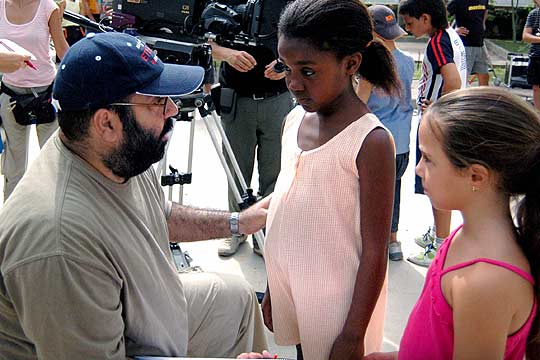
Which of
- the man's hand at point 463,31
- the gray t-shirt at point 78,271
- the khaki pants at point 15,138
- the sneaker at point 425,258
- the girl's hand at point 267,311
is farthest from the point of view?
the man's hand at point 463,31

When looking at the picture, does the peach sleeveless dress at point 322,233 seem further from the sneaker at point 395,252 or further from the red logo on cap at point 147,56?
the sneaker at point 395,252

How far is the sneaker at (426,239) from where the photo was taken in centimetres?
388

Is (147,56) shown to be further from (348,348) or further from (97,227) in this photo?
(348,348)

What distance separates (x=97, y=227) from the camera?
5.23 ft

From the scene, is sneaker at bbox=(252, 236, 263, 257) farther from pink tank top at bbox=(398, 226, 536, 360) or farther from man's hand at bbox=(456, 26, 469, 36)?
man's hand at bbox=(456, 26, 469, 36)

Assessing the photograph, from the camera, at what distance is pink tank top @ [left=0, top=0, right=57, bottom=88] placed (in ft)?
13.1

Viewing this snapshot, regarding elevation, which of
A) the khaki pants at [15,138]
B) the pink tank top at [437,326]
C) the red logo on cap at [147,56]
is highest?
the red logo on cap at [147,56]

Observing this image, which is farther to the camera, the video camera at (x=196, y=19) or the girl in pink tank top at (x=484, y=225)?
the video camera at (x=196, y=19)

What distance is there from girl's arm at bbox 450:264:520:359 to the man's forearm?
3.91 ft

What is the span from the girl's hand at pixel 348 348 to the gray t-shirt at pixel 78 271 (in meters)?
0.48

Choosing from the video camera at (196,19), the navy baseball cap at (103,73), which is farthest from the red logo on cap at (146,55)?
the video camera at (196,19)

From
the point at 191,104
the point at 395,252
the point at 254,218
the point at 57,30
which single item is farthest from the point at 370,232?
the point at 57,30

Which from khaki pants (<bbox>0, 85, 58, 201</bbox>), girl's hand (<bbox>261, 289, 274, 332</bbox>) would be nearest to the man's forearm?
girl's hand (<bbox>261, 289, 274, 332</bbox>)

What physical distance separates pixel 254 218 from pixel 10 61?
1.82 metres
